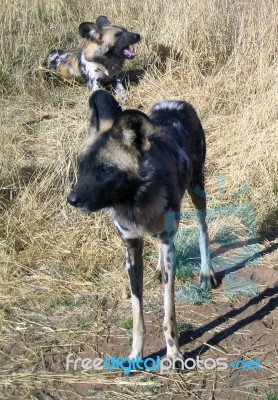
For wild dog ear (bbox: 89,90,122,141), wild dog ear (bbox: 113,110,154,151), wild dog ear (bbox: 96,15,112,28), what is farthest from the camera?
wild dog ear (bbox: 96,15,112,28)

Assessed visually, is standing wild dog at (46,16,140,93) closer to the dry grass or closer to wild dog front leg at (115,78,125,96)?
wild dog front leg at (115,78,125,96)

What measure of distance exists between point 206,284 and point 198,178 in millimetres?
736

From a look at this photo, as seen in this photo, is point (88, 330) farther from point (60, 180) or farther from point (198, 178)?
point (60, 180)

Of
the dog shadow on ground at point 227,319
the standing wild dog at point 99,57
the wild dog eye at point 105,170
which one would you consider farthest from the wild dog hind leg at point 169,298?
the standing wild dog at point 99,57

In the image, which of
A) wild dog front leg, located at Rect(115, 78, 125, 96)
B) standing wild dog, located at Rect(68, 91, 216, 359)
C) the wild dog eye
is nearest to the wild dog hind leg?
standing wild dog, located at Rect(68, 91, 216, 359)

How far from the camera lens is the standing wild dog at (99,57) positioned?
25.8 ft

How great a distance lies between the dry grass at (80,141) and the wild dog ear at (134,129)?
4.27 ft

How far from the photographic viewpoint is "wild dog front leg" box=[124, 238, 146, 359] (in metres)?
3.52

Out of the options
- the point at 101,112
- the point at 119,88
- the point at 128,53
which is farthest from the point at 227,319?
the point at 128,53

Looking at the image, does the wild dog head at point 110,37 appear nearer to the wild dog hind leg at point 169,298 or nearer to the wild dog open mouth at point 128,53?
the wild dog open mouth at point 128,53

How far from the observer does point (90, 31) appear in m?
7.93

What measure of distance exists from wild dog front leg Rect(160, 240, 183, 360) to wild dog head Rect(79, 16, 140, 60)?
4.89 m

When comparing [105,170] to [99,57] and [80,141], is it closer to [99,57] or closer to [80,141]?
[80,141]

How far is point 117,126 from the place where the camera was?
121 inches
